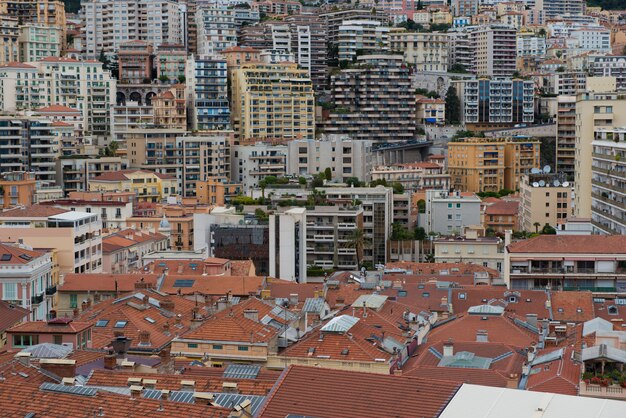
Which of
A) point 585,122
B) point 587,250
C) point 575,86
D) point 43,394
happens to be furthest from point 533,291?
point 575,86

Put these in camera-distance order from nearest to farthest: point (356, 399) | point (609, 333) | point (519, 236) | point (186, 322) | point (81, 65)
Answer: point (356, 399), point (609, 333), point (186, 322), point (519, 236), point (81, 65)

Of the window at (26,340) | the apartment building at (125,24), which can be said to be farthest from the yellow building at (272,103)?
the window at (26,340)

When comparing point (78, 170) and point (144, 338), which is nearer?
point (144, 338)

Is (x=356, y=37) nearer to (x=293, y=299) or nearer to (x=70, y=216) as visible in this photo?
(x=70, y=216)

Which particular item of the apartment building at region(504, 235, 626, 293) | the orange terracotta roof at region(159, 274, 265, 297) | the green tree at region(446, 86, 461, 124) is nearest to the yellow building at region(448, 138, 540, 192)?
the green tree at region(446, 86, 461, 124)

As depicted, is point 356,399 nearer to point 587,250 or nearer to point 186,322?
point 186,322

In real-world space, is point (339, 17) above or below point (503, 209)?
above

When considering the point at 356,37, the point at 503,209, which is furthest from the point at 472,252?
the point at 356,37

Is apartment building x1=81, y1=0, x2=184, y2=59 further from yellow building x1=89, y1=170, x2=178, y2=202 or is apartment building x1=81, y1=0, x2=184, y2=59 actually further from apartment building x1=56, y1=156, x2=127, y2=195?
yellow building x1=89, y1=170, x2=178, y2=202
